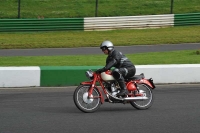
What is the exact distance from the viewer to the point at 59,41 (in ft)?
91.6

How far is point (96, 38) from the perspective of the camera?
28.8 m

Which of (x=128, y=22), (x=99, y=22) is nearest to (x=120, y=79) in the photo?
(x=99, y=22)

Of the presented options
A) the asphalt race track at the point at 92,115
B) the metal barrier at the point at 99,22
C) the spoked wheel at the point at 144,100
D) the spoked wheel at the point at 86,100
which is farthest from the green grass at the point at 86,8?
the spoked wheel at the point at 86,100

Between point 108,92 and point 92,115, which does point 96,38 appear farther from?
point 92,115

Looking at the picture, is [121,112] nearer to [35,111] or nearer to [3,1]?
[35,111]

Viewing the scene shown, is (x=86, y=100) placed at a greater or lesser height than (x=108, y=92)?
lesser

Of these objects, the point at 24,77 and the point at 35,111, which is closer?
the point at 35,111

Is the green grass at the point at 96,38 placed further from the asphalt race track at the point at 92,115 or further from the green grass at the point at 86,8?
the asphalt race track at the point at 92,115

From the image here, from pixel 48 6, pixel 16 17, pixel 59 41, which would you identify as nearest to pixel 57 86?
pixel 59 41

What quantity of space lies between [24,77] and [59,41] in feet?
44.1

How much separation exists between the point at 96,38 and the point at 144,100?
17533mm

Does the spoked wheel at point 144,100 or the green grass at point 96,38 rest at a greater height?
the green grass at point 96,38

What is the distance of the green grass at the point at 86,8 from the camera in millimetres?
33469

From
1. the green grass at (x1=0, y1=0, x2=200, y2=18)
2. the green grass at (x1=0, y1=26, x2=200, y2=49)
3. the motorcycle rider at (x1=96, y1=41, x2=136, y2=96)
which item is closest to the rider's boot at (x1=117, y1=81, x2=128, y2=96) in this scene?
the motorcycle rider at (x1=96, y1=41, x2=136, y2=96)
